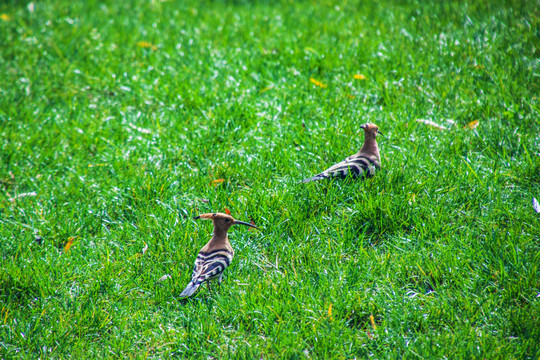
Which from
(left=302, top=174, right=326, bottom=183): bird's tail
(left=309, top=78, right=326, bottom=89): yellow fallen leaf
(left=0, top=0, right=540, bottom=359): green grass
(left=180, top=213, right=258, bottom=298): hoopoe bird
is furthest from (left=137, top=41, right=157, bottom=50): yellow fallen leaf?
(left=180, top=213, right=258, bottom=298): hoopoe bird

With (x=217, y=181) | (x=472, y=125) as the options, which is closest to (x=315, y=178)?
(x=217, y=181)

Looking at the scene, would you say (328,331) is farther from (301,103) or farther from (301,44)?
(301,44)

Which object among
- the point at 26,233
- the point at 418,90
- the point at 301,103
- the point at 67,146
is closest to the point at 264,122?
the point at 301,103

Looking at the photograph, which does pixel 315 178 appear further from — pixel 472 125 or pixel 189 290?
pixel 472 125

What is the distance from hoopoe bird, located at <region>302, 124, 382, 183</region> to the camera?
4.27 meters

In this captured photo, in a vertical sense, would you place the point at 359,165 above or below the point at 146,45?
below

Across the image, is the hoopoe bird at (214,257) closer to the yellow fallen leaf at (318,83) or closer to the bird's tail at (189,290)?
the bird's tail at (189,290)

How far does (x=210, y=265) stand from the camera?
3.53m

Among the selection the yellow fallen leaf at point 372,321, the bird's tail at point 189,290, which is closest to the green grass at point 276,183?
the yellow fallen leaf at point 372,321

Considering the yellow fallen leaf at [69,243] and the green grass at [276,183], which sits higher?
the green grass at [276,183]

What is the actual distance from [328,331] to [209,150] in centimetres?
251

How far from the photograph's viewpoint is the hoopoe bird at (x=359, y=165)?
14.0 ft

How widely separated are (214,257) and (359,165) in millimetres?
1511

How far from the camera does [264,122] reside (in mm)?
5492
